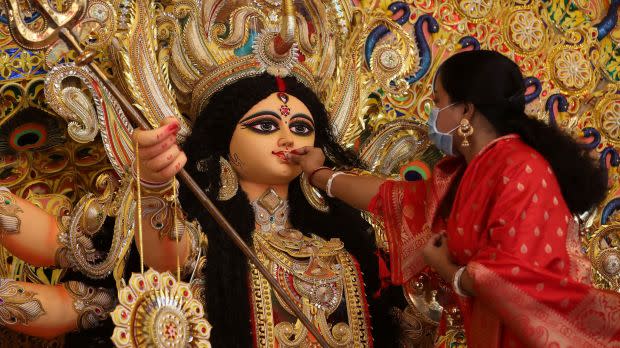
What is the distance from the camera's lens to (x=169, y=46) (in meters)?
3.77

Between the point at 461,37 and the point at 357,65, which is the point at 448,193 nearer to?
the point at 357,65

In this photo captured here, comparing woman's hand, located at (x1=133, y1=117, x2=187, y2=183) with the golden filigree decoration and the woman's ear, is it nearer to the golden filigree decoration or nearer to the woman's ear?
the golden filigree decoration

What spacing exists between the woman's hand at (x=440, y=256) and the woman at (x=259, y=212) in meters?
0.57

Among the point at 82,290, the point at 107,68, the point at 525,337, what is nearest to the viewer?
the point at 525,337

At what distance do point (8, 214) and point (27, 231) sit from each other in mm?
86

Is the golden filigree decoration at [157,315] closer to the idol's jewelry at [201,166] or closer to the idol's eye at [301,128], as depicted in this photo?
the idol's jewelry at [201,166]

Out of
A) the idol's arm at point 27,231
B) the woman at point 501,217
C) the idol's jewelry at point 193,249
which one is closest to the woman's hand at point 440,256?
the woman at point 501,217

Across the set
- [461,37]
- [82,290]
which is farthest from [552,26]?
[82,290]

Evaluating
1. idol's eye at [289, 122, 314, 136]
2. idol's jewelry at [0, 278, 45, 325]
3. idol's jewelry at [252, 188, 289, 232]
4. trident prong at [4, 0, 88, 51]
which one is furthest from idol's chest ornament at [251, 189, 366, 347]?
trident prong at [4, 0, 88, 51]

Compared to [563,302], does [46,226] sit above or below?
above

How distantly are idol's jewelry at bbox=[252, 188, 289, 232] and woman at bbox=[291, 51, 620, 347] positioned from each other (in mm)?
397

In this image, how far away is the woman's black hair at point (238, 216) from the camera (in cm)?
347

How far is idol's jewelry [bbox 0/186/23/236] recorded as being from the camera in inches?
130

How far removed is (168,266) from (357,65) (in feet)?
4.28
